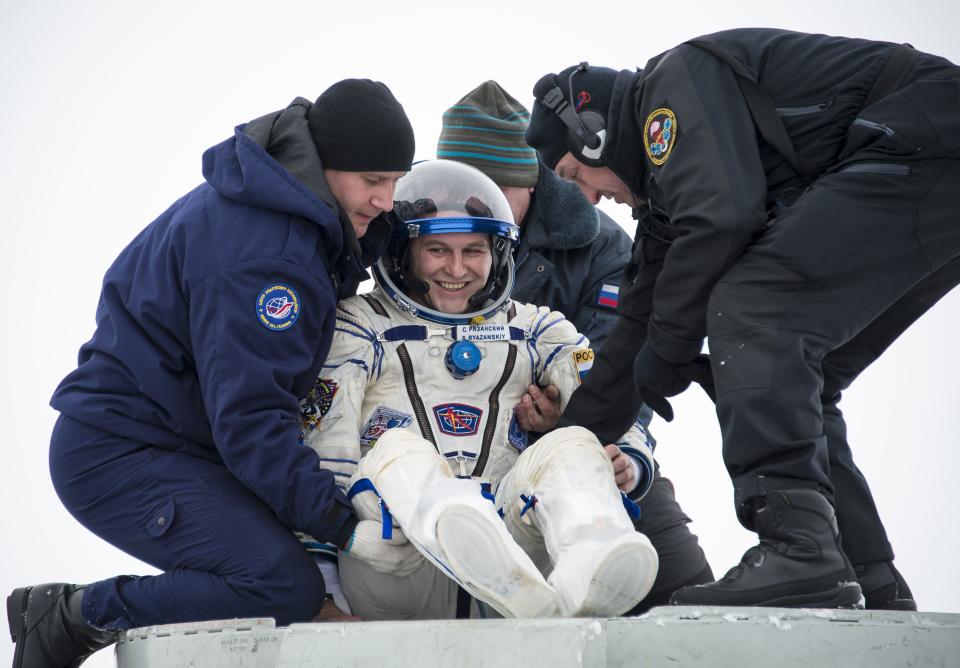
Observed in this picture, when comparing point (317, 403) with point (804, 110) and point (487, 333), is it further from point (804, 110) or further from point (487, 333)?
point (804, 110)

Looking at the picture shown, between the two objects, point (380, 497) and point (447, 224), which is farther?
point (447, 224)

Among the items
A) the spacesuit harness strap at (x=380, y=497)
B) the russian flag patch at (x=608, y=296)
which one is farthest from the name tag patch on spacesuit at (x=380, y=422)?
the russian flag patch at (x=608, y=296)

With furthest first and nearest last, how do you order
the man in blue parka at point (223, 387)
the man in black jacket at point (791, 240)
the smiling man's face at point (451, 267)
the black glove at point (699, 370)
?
the smiling man's face at point (451, 267), the black glove at point (699, 370), the man in blue parka at point (223, 387), the man in black jacket at point (791, 240)

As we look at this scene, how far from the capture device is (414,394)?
3.18 metres

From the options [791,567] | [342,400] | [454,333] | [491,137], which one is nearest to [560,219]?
[491,137]

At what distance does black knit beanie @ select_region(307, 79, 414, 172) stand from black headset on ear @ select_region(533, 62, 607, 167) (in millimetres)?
441

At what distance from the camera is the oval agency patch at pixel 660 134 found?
262cm

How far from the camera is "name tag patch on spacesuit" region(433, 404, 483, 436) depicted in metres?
3.16

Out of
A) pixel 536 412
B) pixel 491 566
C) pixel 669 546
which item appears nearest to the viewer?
pixel 491 566

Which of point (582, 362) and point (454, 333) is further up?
point (454, 333)

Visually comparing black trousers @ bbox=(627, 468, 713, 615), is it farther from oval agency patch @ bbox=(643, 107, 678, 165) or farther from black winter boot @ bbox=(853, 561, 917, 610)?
oval agency patch @ bbox=(643, 107, 678, 165)

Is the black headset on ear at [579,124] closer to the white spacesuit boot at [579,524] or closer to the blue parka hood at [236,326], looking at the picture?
the blue parka hood at [236,326]

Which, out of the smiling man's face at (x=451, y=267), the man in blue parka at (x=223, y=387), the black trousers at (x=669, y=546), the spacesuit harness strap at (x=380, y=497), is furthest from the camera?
the black trousers at (x=669, y=546)

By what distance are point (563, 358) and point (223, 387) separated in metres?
1.17
